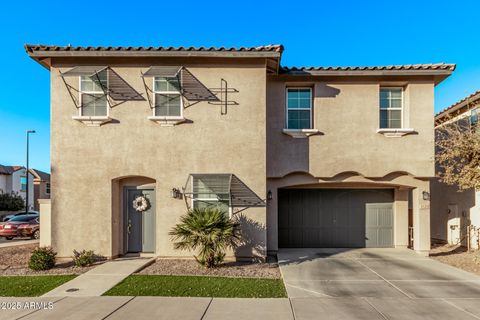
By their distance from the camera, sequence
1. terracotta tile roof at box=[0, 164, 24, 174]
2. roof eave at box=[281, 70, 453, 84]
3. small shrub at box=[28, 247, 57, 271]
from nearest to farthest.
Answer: small shrub at box=[28, 247, 57, 271] → roof eave at box=[281, 70, 453, 84] → terracotta tile roof at box=[0, 164, 24, 174]

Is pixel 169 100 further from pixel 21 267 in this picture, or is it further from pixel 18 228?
pixel 18 228

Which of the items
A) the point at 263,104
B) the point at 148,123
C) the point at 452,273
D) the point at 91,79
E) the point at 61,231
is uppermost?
the point at 91,79


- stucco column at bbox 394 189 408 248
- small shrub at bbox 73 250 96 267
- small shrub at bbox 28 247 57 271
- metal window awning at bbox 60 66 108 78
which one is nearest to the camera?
small shrub at bbox 28 247 57 271

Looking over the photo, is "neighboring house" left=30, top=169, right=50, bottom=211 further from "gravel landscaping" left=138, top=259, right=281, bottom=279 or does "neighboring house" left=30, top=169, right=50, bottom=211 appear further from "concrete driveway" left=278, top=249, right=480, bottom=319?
"concrete driveway" left=278, top=249, right=480, bottom=319

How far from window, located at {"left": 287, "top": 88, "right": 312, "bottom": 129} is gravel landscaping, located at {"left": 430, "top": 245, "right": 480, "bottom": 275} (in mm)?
7036

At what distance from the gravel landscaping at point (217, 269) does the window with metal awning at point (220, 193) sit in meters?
1.87

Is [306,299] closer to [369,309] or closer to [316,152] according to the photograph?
[369,309]

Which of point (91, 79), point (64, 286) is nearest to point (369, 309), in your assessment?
point (64, 286)

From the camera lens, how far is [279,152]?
39.4 feet

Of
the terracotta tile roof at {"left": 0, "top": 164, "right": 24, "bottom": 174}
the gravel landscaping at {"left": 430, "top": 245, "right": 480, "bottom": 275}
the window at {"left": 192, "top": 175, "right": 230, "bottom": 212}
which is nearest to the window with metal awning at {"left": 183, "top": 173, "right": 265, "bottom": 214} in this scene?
the window at {"left": 192, "top": 175, "right": 230, "bottom": 212}

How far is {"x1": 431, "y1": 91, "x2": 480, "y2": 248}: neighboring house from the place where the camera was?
1313 centimetres

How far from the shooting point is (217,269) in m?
9.75

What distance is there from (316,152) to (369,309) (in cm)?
634

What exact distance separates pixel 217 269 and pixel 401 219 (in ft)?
27.5
